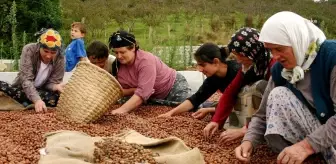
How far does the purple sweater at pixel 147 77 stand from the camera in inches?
189

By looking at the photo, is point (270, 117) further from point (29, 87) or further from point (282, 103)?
point (29, 87)

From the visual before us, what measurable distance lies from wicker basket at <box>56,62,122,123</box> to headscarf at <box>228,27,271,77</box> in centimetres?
104

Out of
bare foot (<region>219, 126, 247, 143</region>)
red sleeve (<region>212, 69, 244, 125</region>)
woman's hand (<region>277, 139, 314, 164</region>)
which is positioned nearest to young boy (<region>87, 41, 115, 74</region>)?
red sleeve (<region>212, 69, 244, 125</region>)

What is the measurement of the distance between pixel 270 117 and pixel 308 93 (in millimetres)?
244

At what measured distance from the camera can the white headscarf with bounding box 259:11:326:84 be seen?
9.48 ft

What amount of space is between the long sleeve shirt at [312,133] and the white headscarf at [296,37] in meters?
0.10

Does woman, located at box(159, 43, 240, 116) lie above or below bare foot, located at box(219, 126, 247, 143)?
above

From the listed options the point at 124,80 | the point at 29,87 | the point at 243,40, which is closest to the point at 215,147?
the point at 243,40

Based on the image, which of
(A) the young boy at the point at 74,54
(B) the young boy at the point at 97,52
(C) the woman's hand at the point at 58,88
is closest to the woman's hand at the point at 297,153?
(B) the young boy at the point at 97,52

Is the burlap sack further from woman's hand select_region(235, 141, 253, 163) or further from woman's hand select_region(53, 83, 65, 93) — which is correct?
woman's hand select_region(53, 83, 65, 93)

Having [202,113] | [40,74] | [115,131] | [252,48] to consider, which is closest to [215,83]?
[202,113]

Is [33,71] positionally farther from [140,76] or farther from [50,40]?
[140,76]

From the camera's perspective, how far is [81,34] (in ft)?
22.2

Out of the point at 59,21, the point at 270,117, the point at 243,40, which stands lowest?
the point at 59,21
